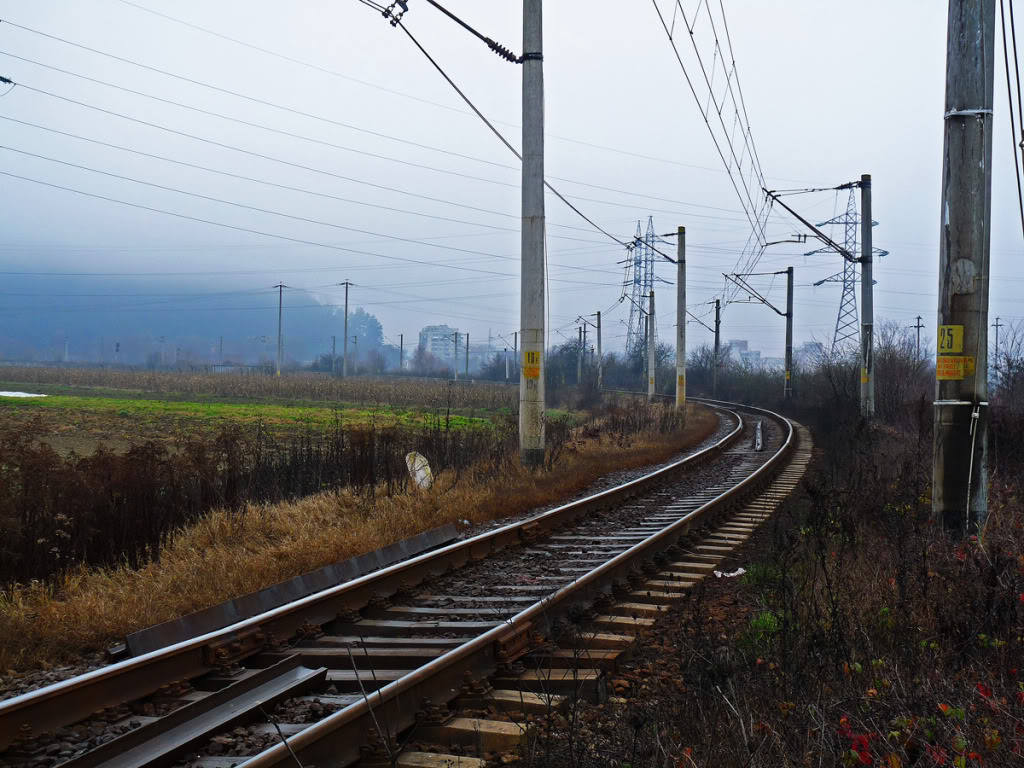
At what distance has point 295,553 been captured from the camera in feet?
27.6

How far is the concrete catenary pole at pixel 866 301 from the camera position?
2680 cm

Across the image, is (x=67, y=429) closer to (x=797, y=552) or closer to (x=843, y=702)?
(x=797, y=552)

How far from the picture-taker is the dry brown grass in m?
6.09

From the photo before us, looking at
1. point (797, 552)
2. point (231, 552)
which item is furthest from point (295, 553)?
point (797, 552)

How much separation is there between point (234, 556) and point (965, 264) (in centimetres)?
708

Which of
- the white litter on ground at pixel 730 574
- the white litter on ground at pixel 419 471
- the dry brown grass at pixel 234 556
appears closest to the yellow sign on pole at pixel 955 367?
the white litter on ground at pixel 730 574

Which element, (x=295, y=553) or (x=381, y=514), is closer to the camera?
(x=295, y=553)

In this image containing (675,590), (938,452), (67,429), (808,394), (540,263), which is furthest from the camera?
(808,394)

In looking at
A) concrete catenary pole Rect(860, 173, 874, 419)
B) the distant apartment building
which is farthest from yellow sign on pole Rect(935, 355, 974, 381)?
the distant apartment building

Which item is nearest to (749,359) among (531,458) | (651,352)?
(651,352)

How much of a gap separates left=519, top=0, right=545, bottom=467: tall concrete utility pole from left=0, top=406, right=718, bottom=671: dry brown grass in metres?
1.85

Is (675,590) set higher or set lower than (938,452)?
lower

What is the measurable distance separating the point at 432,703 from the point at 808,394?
4768 cm

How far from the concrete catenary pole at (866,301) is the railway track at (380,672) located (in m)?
19.9
